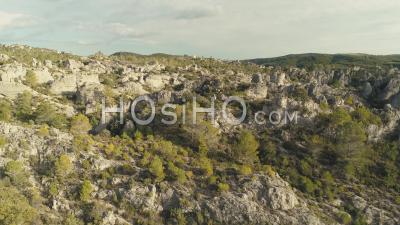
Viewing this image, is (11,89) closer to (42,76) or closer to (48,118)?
(42,76)

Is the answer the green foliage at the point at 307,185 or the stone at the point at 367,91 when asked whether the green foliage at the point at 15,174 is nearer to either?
the green foliage at the point at 307,185

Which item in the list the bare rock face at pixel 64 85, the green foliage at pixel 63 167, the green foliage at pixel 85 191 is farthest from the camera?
the bare rock face at pixel 64 85

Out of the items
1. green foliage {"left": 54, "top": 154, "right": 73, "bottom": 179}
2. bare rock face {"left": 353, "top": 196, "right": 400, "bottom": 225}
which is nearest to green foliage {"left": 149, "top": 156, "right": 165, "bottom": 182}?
green foliage {"left": 54, "top": 154, "right": 73, "bottom": 179}

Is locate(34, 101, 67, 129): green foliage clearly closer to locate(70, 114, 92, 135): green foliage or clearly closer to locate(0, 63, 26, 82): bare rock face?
locate(70, 114, 92, 135): green foliage

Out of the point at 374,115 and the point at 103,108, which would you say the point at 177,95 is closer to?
the point at 103,108

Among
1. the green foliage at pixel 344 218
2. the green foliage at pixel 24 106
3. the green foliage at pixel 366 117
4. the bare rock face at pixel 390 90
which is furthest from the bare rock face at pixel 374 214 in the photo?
the bare rock face at pixel 390 90

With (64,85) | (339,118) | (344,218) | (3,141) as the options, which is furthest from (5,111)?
(339,118)

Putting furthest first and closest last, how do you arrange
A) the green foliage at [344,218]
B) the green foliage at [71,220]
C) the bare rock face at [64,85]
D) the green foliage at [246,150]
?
the bare rock face at [64,85] → the green foliage at [246,150] → the green foliage at [344,218] → the green foliage at [71,220]
